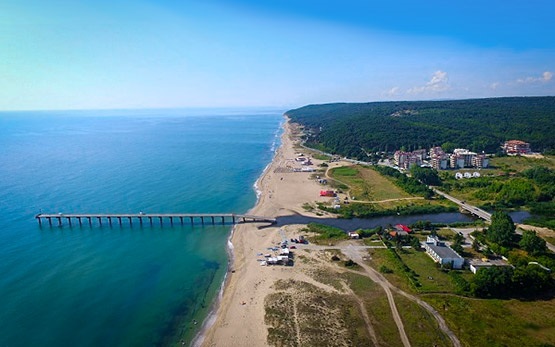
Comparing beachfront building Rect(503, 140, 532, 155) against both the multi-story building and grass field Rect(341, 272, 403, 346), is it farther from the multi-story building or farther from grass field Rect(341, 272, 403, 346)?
grass field Rect(341, 272, 403, 346)

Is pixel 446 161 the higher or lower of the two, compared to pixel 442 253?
higher

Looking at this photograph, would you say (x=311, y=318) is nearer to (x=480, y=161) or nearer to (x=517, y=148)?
(x=480, y=161)

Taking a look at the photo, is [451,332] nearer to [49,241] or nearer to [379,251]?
[379,251]

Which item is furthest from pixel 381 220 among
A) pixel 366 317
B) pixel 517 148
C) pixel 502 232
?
pixel 517 148

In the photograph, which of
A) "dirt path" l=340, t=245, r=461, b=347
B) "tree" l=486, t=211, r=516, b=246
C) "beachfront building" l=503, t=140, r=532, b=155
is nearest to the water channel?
"dirt path" l=340, t=245, r=461, b=347

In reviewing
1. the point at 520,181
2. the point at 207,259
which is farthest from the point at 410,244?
the point at 520,181

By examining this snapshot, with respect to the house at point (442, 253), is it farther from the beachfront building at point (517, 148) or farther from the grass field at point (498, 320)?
the beachfront building at point (517, 148)
